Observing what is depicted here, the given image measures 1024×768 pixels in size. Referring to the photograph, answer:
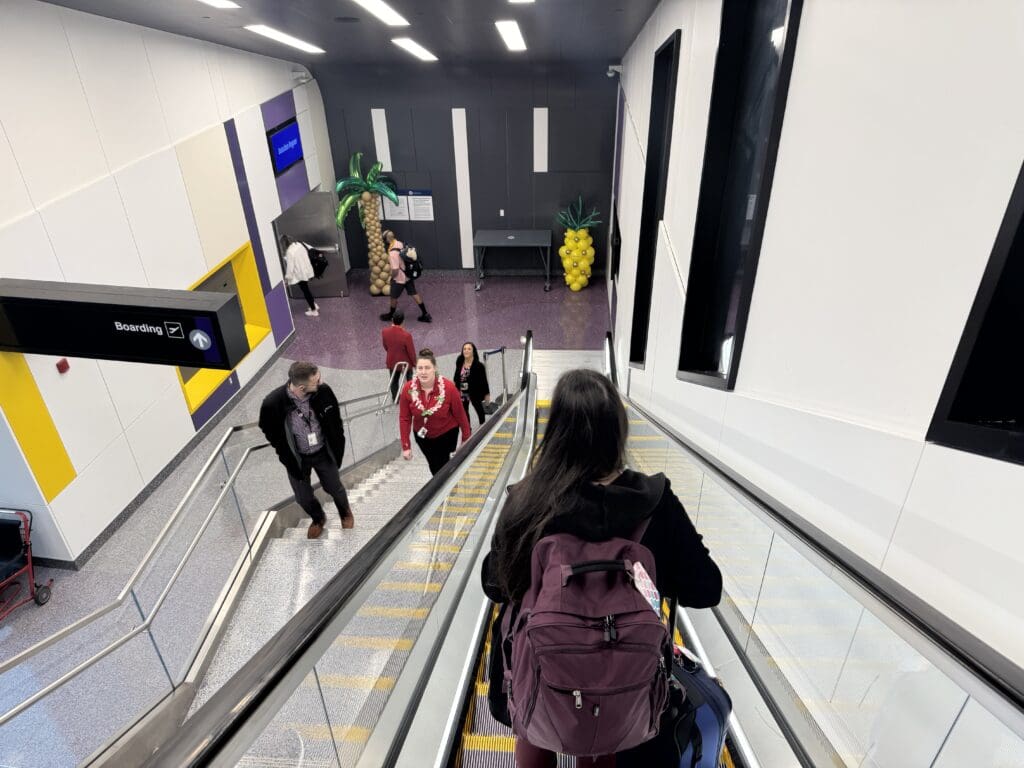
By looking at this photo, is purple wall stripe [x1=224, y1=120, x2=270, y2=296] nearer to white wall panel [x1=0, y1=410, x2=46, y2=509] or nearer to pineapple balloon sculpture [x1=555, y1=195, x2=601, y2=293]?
white wall panel [x1=0, y1=410, x2=46, y2=509]

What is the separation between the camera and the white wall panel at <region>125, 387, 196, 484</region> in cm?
640

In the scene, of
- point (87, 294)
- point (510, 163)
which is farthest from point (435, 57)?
point (87, 294)

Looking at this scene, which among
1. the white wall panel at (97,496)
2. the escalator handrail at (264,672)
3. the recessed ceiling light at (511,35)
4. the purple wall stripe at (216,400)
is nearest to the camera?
the escalator handrail at (264,672)

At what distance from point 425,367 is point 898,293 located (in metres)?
3.41

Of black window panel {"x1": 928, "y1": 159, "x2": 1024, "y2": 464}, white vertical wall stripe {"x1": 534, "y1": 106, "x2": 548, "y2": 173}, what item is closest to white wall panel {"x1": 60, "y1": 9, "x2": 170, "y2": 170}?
black window panel {"x1": 928, "y1": 159, "x2": 1024, "y2": 464}

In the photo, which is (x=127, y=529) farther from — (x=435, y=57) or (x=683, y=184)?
(x=435, y=57)

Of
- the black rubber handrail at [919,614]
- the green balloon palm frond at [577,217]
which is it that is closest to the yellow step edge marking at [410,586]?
the black rubber handrail at [919,614]

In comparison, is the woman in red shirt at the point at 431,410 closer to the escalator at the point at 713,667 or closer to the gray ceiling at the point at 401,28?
the escalator at the point at 713,667

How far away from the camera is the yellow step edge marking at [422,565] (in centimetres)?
234

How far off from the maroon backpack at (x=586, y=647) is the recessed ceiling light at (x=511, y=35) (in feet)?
21.8

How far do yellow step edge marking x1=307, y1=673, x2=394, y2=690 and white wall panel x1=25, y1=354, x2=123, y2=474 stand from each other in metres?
4.60

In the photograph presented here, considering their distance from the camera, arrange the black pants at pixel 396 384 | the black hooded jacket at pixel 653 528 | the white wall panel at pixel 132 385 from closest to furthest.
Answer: the black hooded jacket at pixel 653 528
the white wall panel at pixel 132 385
the black pants at pixel 396 384

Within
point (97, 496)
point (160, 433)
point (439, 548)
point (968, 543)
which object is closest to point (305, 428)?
point (439, 548)

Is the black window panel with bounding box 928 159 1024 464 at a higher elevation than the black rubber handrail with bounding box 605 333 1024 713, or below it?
higher
